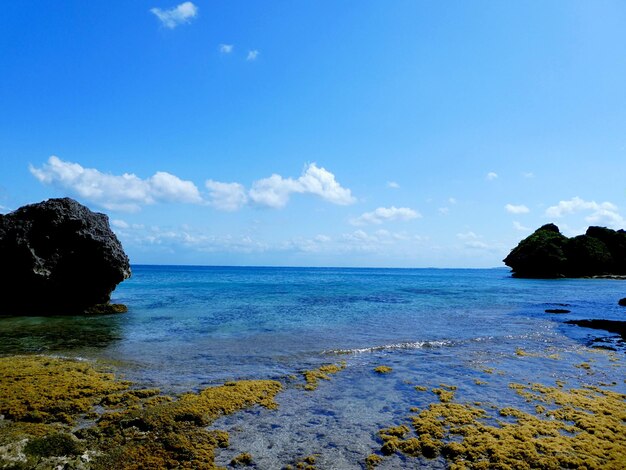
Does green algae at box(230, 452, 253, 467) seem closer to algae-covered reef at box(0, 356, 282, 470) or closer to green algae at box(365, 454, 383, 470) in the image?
algae-covered reef at box(0, 356, 282, 470)

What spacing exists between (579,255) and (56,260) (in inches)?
5672

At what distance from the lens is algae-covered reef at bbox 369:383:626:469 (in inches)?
392

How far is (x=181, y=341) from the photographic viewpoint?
80.9ft

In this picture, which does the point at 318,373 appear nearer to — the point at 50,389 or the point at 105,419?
the point at 105,419

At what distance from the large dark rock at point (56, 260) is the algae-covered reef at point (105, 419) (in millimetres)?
21647

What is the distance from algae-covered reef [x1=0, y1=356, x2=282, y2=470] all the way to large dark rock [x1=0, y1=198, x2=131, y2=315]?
21.6 m

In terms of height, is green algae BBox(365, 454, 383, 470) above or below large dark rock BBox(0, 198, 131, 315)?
below

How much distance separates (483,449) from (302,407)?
239 inches

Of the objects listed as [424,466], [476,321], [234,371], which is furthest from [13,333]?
[476,321]

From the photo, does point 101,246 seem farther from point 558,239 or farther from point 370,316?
point 558,239

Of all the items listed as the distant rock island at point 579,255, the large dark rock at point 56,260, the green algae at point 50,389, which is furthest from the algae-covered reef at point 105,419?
the distant rock island at point 579,255

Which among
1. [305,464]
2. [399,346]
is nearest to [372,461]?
[305,464]

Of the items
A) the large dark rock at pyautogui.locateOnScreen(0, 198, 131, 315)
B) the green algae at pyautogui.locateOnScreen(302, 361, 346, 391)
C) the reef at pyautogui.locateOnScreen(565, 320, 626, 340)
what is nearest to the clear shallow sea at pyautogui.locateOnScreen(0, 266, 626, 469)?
the green algae at pyautogui.locateOnScreen(302, 361, 346, 391)

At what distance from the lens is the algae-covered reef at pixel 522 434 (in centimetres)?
995
